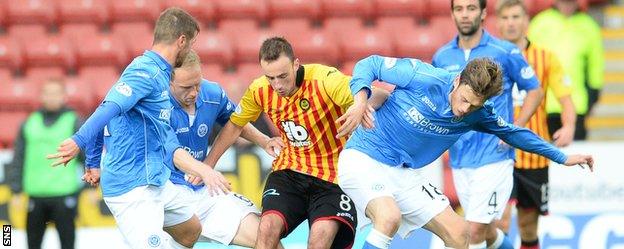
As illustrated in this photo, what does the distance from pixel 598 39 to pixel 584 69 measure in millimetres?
359

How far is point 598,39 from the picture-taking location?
12.5 m

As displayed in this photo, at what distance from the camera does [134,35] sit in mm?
13578

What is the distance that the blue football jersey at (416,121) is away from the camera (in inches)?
275

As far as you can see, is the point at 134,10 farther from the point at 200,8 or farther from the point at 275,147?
the point at 275,147

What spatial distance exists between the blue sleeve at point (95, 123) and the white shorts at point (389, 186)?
4.89ft

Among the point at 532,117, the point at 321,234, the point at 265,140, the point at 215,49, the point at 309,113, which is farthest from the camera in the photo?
the point at 215,49

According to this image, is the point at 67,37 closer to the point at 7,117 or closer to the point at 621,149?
the point at 7,117

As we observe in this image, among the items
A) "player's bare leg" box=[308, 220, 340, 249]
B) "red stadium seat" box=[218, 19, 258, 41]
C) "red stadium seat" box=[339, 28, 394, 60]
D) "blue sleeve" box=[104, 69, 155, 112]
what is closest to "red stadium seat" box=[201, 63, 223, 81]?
"red stadium seat" box=[218, 19, 258, 41]

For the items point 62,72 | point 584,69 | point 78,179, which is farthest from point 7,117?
point 584,69

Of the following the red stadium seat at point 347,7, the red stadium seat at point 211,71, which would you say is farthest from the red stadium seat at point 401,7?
the red stadium seat at point 211,71

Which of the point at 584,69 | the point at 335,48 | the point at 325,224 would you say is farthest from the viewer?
the point at 335,48

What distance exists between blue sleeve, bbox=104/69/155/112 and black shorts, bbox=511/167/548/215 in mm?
3490

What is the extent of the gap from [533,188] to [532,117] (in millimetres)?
526

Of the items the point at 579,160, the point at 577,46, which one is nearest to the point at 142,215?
the point at 579,160
